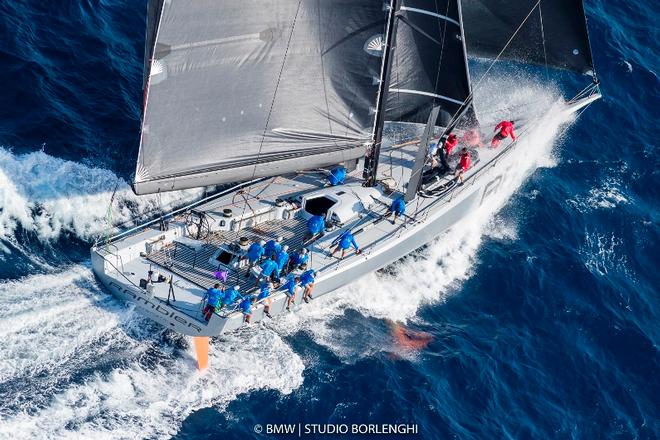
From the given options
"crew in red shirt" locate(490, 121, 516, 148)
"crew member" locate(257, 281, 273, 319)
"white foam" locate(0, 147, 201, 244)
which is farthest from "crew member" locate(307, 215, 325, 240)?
"crew in red shirt" locate(490, 121, 516, 148)

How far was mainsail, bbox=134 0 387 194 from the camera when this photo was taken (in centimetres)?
3112

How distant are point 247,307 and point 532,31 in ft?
57.9

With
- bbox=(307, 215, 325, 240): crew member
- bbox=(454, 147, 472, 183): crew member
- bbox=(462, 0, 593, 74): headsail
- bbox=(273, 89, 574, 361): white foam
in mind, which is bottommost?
bbox=(273, 89, 574, 361): white foam

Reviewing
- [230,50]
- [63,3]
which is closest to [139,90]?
[63,3]

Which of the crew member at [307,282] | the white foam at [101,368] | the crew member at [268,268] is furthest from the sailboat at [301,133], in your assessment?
the white foam at [101,368]

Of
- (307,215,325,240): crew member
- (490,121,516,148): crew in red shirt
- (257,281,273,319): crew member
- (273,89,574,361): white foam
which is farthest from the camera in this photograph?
(490,121,516,148): crew in red shirt

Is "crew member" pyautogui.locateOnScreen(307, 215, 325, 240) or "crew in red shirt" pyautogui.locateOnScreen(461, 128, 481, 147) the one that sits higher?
"crew in red shirt" pyautogui.locateOnScreen(461, 128, 481, 147)

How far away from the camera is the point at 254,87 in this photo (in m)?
33.4

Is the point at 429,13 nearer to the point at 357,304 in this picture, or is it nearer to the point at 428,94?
the point at 428,94

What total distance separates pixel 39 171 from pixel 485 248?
17.8 meters

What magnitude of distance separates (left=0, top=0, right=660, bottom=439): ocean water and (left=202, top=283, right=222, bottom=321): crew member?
1.68 metres

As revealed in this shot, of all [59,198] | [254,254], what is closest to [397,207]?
[254,254]

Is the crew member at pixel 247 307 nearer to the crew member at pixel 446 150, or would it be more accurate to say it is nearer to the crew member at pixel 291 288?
the crew member at pixel 291 288

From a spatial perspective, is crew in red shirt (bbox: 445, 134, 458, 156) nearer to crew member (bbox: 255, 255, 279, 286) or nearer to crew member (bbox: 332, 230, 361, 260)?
crew member (bbox: 332, 230, 361, 260)
